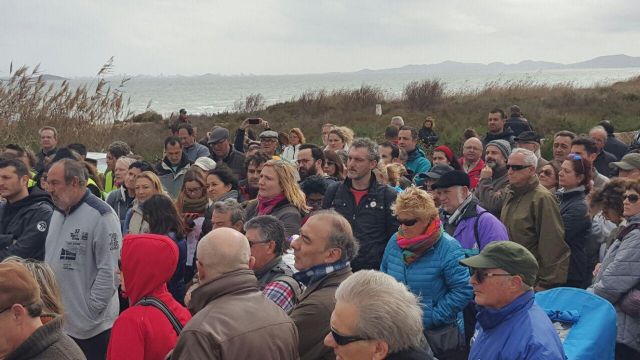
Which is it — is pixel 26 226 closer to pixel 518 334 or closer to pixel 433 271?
pixel 433 271

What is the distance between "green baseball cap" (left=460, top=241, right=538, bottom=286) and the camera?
130 inches

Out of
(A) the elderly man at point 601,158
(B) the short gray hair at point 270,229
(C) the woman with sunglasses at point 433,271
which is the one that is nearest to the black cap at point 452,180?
(C) the woman with sunglasses at point 433,271

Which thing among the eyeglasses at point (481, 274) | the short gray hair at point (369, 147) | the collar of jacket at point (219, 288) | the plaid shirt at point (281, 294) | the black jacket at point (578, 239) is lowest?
the black jacket at point (578, 239)

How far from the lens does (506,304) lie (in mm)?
3268

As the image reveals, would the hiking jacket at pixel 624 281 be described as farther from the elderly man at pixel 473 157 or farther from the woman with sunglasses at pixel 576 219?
the elderly man at pixel 473 157

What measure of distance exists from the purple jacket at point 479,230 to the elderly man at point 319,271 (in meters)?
1.46

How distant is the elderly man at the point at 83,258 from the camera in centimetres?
486

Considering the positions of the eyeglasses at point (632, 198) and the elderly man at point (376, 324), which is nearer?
the elderly man at point (376, 324)

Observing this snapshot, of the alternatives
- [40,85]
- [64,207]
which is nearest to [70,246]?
[64,207]

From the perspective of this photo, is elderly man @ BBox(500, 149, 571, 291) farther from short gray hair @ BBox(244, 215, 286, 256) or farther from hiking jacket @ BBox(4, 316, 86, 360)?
hiking jacket @ BBox(4, 316, 86, 360)

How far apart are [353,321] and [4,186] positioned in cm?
408

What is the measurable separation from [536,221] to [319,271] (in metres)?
2.69

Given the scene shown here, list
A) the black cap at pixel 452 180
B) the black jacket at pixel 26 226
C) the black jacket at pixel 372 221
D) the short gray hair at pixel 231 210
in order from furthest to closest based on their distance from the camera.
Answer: the black jacket at pixel 372 221, the black jacket at pixel 26 226, the short gray hair at pixel 231 210, the black cap at pixel 452 180

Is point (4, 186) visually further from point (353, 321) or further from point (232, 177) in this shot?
point (353, 321)
